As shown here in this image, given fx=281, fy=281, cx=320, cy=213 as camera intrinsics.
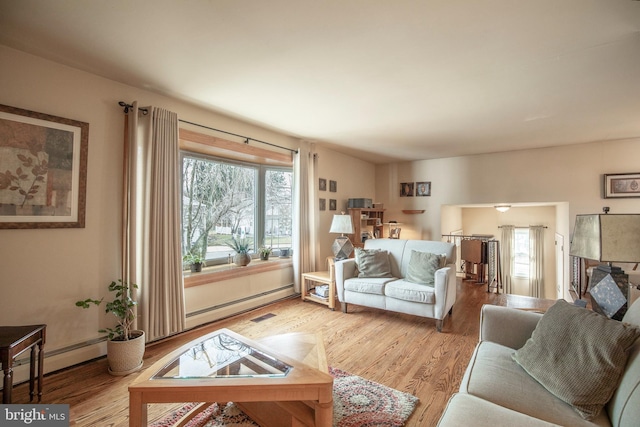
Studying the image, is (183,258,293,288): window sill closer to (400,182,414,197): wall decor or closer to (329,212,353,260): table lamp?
(329,212,353,260): table lamp

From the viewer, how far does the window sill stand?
3.10 metres

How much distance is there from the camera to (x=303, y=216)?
4.29 meters

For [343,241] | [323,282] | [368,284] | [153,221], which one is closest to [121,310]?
[153,221]

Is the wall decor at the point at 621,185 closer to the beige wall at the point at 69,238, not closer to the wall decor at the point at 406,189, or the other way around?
the wall decor at the point at 406,189

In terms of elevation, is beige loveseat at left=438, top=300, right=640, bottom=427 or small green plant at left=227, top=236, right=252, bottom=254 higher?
small green plant at left=227, top=236, right=252, bottom=254

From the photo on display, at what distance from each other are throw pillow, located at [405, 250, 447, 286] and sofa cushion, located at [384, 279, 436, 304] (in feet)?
0.29

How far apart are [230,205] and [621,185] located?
5742mm

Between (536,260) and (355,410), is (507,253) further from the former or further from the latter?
(355,410)

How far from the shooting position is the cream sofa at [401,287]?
3.05 meters

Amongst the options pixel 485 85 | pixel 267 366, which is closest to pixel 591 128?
pixel 485 85

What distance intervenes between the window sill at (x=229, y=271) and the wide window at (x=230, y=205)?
0.59 feet

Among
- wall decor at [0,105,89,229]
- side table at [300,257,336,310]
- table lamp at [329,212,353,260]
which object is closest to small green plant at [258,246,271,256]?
side table at [300,257,336,310]

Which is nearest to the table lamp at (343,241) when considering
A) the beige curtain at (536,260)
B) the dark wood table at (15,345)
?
the dark wood table at (15,345)

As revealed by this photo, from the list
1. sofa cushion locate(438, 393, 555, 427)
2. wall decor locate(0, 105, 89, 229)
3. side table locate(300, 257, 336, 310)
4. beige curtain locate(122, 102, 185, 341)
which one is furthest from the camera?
side table locate(300, 257, 336, 310)
